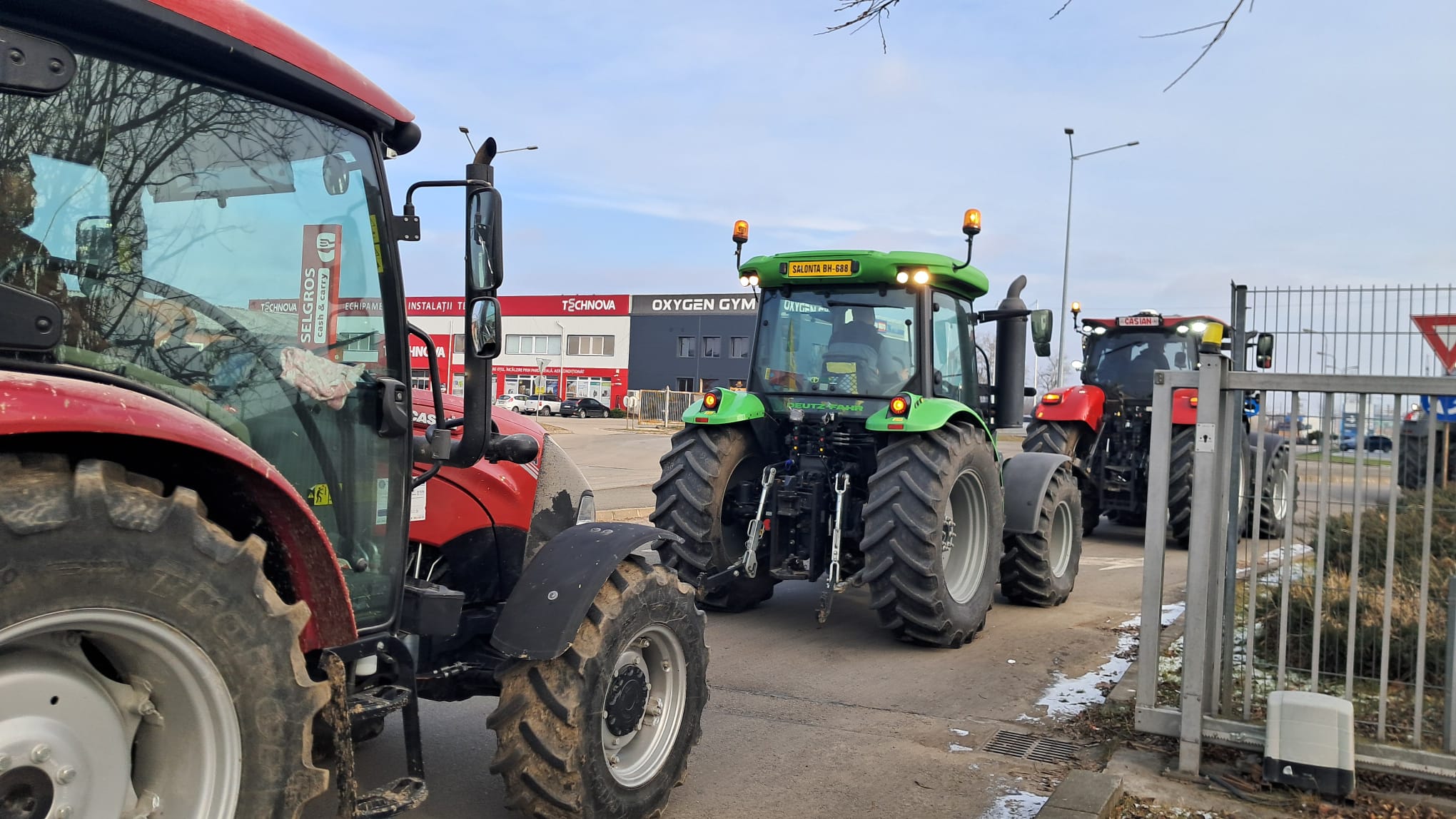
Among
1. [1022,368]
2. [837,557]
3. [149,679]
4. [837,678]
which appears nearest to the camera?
[149,679]

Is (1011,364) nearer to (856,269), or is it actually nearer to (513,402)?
(856,269)

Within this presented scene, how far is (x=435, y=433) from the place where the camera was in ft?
11.2

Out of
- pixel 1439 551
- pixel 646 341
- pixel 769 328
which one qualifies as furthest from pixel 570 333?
pixel 1439 551

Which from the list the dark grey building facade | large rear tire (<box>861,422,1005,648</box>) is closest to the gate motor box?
large rear tire (<box>861,422,1005,648</box>)

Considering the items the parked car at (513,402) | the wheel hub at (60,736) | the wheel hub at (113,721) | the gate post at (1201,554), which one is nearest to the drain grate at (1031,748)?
the gate post at (1201,554)

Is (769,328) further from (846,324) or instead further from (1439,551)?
(1439,551)

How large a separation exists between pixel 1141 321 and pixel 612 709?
1063 cm

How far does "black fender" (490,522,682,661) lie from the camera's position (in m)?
3.44

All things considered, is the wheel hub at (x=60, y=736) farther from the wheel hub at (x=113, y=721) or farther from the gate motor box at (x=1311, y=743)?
the gate motor box at (x=1311, y=743)

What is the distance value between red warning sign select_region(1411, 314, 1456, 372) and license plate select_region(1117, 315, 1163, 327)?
21.2 ft

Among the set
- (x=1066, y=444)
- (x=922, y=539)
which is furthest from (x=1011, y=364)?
(x=1066, y=444)

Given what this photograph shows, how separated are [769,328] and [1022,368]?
194cm

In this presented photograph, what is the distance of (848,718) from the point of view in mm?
5371

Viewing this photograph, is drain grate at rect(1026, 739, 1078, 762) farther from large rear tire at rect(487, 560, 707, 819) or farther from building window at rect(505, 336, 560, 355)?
building window at rect(505, 336, 560, 355)
